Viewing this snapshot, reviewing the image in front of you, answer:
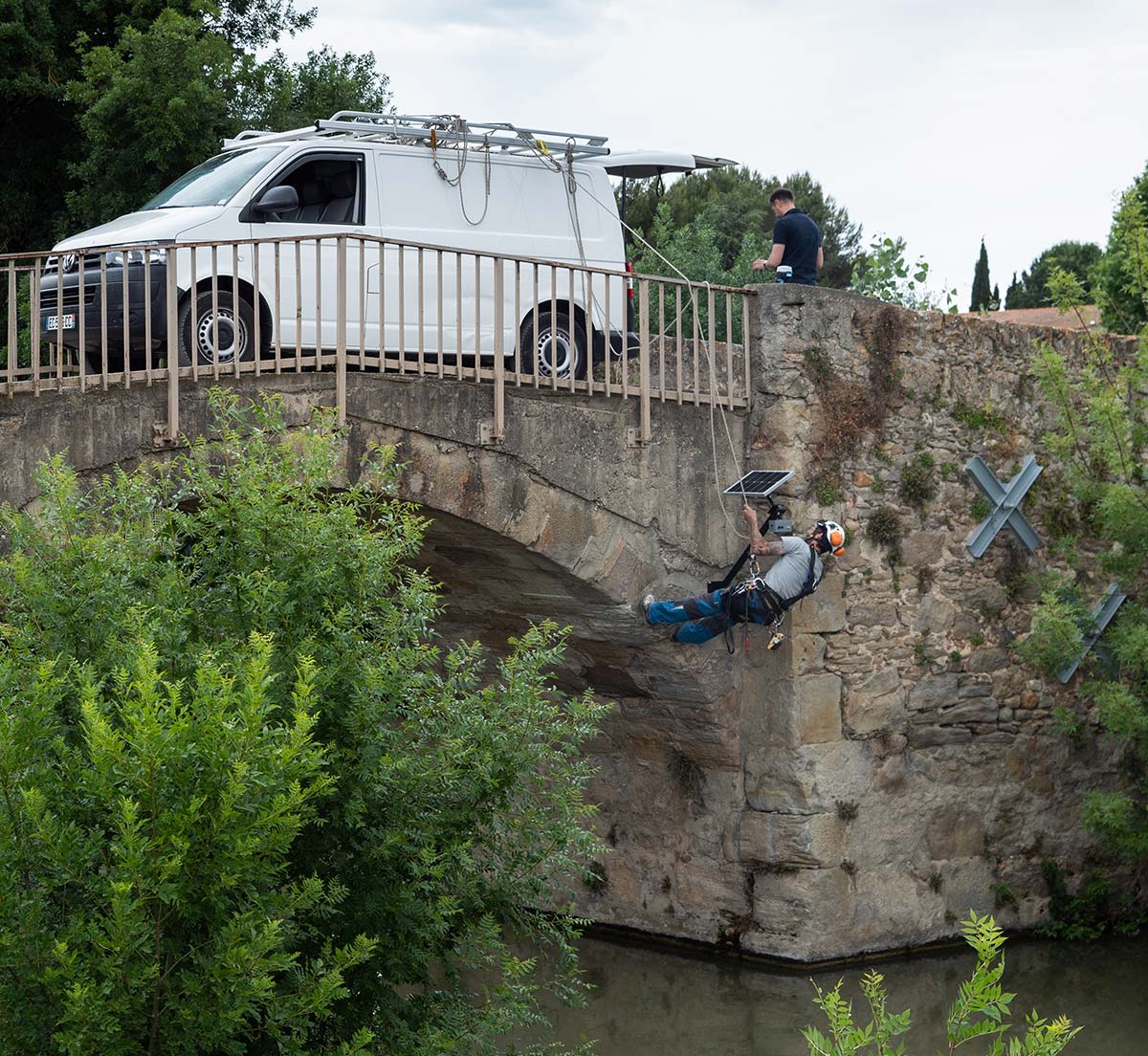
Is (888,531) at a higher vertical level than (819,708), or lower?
higher

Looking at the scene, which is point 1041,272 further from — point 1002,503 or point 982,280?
point 1002,503

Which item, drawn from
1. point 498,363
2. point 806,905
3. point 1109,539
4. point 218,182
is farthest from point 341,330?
point 1109,539

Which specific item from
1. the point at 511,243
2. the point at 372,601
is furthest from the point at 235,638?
the point at 511,243

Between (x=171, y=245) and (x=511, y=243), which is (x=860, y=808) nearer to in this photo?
(x=511, y=243)

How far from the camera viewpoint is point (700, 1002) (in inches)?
438

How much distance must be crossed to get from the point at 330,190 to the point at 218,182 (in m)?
0.72

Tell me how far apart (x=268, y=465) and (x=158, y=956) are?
2.11 metres

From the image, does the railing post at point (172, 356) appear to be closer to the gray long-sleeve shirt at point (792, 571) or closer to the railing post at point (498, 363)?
the railing post at point (498, 363)

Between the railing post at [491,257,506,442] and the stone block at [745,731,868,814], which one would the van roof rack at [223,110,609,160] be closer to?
the railing post at [491,257,506,442]

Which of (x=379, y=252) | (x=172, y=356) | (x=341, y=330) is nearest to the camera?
(x=172, y=356)

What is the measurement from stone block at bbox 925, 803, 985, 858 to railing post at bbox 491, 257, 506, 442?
181 inches

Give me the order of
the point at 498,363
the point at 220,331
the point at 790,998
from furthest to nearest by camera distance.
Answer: the point at 790,998, the point at 498,363, the point at 220,331

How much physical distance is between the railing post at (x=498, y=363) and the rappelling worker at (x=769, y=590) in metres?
1.76

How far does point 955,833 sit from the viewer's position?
11781 millimetres
